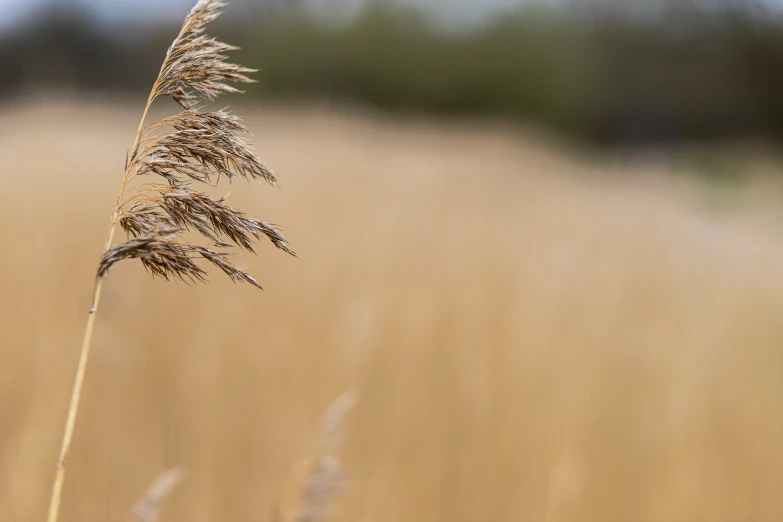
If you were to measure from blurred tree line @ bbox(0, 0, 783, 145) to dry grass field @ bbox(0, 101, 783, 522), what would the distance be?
13.7 meters

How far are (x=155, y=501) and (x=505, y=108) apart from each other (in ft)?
57.1

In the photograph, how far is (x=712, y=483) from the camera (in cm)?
163

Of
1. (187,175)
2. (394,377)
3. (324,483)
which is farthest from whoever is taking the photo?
(394,377)

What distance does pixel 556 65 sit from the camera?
56.0ft

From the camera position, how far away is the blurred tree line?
16.4 metres

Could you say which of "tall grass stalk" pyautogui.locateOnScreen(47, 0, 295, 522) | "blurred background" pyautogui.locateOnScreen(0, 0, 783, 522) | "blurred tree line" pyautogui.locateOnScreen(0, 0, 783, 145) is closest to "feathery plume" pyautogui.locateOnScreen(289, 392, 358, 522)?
"blurred background" pyautogui.locateOnScreen(0, 0, 783, 522)

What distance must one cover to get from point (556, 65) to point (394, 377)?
1698 centimetres

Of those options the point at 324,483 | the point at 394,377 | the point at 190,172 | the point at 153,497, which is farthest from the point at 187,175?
the point at 394,377

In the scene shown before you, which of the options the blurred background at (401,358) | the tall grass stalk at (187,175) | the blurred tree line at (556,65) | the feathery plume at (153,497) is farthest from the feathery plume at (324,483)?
the blurred tree line at (556,65)

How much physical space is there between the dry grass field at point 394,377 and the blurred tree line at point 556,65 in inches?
538

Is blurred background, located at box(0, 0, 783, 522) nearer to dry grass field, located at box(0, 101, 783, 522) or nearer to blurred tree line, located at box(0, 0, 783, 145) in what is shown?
dry grass field, located at box(0, 101, 783, 522)

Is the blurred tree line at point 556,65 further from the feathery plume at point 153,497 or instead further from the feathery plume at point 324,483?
the feathery plume at point 153,497

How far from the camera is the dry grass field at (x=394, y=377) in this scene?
4.70 feet

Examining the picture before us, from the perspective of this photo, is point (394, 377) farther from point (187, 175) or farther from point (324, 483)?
point (187, 175)
